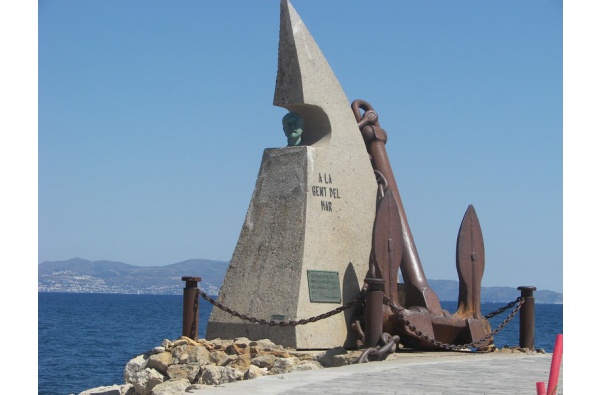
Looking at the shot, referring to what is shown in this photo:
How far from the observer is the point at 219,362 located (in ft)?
29.9

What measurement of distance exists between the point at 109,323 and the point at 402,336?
39.9 m

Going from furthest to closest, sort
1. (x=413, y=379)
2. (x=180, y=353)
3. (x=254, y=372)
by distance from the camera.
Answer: (x=180, y=353) → (x=254, y=372) → (x=413, y=379)

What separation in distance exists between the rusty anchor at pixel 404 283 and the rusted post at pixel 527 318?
409mm

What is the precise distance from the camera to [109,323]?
48.8 m

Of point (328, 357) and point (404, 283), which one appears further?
point (404, 283)

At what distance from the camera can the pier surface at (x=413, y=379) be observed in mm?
6914

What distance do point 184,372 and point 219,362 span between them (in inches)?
13.3

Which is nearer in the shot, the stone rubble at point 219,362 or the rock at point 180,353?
the stone rubble at point 219,362

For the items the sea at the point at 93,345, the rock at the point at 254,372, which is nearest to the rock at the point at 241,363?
the rock at the point at 254,372

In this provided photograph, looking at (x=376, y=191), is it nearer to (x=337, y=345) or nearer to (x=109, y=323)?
(x=337, y=345)

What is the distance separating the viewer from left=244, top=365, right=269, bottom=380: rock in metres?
8.55

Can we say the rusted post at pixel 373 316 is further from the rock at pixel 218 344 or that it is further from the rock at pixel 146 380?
the rock at pixel 146 380

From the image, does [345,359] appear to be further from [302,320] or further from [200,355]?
[200,355]

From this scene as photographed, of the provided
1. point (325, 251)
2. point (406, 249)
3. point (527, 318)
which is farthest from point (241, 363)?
point (527, 318)
